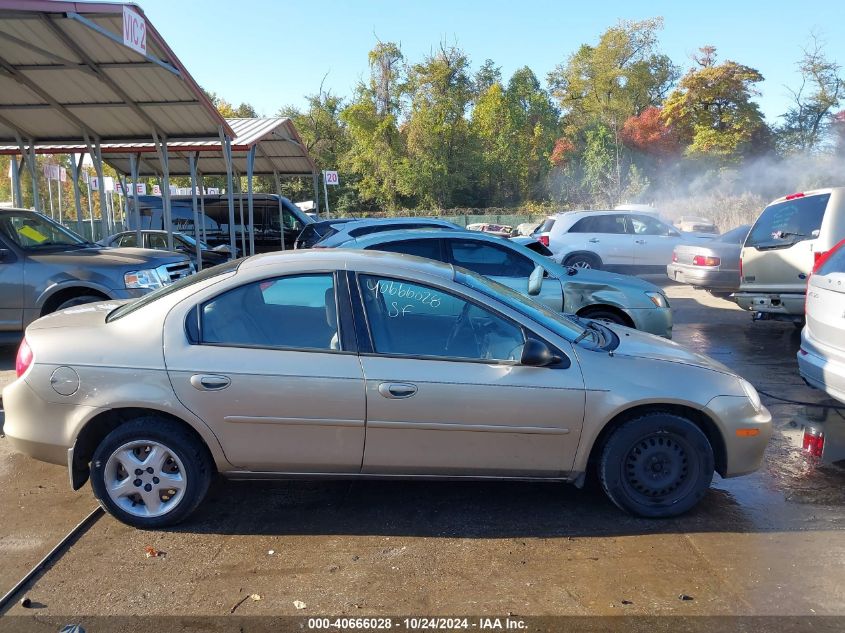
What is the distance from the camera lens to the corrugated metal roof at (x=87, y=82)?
27.9 ft

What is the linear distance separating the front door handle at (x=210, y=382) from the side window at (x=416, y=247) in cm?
395

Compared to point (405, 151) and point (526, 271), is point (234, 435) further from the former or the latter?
point (405, 151)

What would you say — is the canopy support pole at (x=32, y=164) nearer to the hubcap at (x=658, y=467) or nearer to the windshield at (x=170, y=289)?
the windshield at (x=170, y=289)

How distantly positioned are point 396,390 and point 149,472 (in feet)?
4.82

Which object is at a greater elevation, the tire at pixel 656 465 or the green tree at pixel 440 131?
the green tree at pixel 440 131

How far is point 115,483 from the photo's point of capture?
12.8 ft

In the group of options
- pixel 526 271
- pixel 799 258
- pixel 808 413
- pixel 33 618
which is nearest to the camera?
pixel 33 618

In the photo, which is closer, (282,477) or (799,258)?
(282,477)

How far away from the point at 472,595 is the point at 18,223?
744 cm

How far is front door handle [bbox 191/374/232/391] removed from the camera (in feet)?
12.4

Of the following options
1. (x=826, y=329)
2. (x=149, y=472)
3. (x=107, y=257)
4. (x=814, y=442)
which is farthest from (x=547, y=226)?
(x=149, y=472)

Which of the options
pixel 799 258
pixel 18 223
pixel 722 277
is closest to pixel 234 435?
pixel 18 223

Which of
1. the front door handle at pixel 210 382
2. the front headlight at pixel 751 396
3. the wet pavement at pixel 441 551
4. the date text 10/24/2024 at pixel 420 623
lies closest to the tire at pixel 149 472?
the wet pavement at pixel 441 551

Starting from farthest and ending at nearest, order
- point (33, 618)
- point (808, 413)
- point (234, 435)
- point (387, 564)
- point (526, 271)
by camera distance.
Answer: point (526, 271) < point (808, 413) < point (234, 435) < point (387, 564) < point (33, 618)
